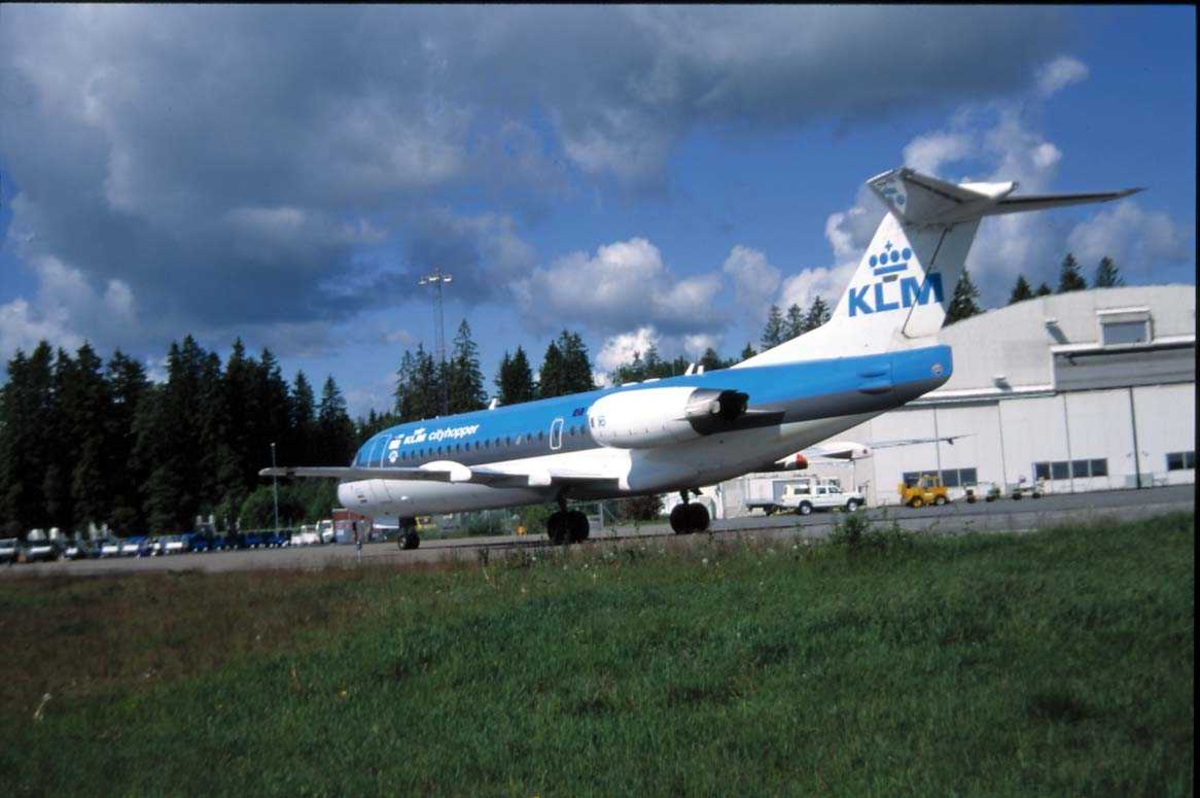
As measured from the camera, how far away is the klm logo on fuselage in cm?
1906

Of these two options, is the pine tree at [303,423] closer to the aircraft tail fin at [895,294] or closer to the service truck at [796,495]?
the service truck at [796,495]

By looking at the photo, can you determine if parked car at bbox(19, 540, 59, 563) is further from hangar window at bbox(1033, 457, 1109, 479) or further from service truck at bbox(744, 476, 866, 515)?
hangar window at bbox(1033, 457, 1109, 479)

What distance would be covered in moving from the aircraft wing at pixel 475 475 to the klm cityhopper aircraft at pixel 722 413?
0.05 m

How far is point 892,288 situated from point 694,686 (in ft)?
41.2

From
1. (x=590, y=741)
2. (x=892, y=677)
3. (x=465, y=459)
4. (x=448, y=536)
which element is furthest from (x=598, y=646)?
(x=448, y=536)

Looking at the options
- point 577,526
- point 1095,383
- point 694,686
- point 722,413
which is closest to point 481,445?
point 577,526

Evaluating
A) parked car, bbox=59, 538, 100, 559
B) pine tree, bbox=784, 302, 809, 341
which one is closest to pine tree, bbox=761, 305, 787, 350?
pine tree, bbox=784, 302, 809, 341

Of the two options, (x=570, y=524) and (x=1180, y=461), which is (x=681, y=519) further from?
(x=1180, y=461)

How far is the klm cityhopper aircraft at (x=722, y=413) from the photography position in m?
18.9

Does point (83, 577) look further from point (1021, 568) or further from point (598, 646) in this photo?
point (1021, 568)

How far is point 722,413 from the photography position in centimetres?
2248

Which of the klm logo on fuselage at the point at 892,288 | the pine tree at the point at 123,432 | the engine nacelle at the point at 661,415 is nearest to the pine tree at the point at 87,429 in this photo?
the pine tree at the point at 123,432

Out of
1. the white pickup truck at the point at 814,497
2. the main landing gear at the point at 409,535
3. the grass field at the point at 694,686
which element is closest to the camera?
the grass field at the point at 694,686

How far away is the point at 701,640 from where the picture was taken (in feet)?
33.1
